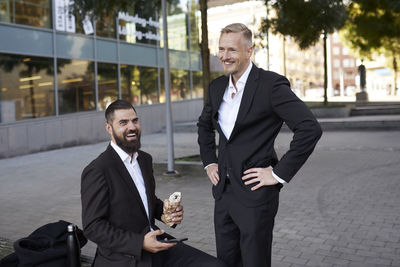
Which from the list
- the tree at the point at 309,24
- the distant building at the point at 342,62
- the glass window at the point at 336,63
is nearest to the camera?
the tree at the point at 309,24

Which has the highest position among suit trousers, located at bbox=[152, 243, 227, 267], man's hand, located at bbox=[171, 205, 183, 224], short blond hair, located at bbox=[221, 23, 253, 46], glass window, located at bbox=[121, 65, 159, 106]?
glass window, located at bbox=[121, 65, 159, 106]

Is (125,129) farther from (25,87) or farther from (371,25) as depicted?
(371,25)

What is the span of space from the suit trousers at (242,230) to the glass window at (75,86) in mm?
14110

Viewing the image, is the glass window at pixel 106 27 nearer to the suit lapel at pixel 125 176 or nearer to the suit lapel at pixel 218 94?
the suit lapel at pixel 218 94

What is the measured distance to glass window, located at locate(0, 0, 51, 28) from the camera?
14.0 m

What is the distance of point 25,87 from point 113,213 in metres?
13.1

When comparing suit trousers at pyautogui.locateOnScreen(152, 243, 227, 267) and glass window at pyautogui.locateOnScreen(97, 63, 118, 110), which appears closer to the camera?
suit trousers at pyautogui.locateOnScreen(152, 243, 227, 267)

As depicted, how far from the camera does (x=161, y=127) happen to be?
21547mm

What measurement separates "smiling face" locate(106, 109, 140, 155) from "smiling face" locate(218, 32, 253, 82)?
0.64m

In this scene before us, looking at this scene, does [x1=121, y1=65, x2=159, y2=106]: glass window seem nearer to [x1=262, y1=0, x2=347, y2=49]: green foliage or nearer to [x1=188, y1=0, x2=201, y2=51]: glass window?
[x1=188, y1=0, x2=201, y2=51]: glass window

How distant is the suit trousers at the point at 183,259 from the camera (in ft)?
9.08

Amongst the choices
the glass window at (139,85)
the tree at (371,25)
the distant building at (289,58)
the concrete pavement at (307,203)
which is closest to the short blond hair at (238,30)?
the concrete pavement at (307,203)

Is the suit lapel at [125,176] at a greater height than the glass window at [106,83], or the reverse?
the glass window at [106,83]

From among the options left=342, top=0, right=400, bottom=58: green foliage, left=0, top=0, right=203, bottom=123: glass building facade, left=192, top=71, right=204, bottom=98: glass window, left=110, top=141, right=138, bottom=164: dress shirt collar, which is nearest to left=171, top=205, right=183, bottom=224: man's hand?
left=110, top=141, right=138, bottom=164: dress shirt collar
